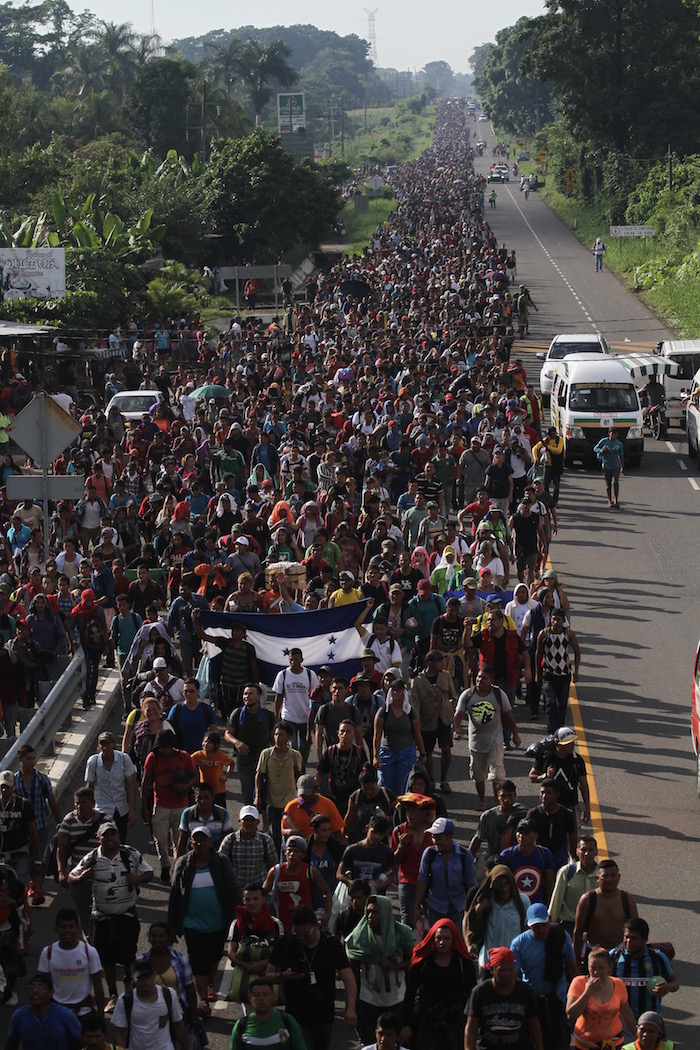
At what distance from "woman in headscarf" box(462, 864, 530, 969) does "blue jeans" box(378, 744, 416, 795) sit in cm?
320

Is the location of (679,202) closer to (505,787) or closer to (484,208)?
(484,208)

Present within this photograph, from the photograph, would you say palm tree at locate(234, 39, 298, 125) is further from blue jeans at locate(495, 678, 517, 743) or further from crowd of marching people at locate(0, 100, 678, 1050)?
blue jeans at locate(495, 678, 517, 743)

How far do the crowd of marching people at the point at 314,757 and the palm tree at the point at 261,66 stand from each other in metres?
121

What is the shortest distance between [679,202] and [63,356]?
36049 mm

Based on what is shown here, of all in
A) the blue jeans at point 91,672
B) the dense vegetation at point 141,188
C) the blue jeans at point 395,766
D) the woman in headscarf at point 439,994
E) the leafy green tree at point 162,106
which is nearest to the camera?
the woman in headscarf at point 439,994

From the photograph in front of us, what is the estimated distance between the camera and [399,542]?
A: 18.1 metres

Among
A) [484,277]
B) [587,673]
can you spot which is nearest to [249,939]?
[587,673]

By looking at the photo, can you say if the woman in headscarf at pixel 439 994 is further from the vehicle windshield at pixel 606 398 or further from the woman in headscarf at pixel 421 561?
the vehicle windshield at pixel 606 398

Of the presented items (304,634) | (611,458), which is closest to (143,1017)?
(304,634)

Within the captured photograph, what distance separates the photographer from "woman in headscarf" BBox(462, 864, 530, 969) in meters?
9.31

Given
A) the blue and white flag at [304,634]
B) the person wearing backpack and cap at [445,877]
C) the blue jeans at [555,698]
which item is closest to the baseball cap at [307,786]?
the person wearing backpack and cap at [445,877]

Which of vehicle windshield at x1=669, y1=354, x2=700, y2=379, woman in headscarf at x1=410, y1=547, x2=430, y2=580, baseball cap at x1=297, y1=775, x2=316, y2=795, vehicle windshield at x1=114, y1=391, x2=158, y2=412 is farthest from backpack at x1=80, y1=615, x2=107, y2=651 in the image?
vehicle windshield at x1=669, y1=354, x2=700, y2=379

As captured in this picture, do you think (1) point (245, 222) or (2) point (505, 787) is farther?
(1) point (245, 222)

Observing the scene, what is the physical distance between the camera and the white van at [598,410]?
3011 cm
